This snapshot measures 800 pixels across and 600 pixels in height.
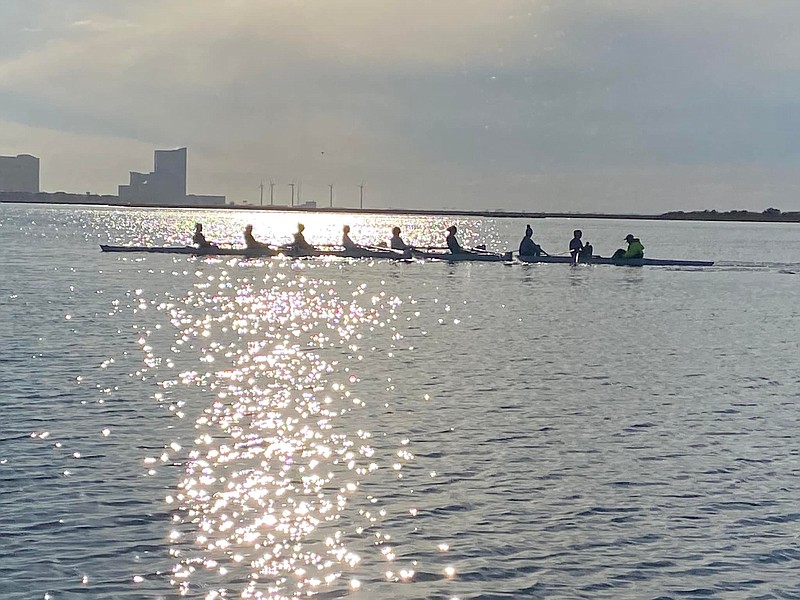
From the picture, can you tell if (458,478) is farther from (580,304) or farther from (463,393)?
(580,304)

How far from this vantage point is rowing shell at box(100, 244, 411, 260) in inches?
2213

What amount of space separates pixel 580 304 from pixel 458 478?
26.4 meters

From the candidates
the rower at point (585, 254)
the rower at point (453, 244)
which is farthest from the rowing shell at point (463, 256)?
the rower at point (585, 254)

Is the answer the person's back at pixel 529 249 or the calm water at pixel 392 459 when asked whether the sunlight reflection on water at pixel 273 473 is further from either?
the person's back at pixel 529 249

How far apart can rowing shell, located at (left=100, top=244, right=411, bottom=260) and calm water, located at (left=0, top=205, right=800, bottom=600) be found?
81.0ft

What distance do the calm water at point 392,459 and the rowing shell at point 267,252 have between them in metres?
24.7

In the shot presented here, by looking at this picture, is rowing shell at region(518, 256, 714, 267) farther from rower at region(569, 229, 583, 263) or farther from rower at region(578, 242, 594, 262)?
rower at region(569, 229, 583, 263)

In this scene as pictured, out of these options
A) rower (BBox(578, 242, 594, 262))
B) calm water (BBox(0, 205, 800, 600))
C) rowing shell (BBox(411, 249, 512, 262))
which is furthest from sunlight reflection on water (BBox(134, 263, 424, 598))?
rower (BBox(578, 242, 594, 262))

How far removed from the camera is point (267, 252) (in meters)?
59.5

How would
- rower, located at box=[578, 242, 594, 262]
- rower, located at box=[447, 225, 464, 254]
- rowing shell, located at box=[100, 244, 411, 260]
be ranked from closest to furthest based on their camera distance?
rower, located at box=[447, 225, 464, 254] < rower, located at box=[578, 242, 594, 262] < rowing shell, located at box=[100, 244, 411, 260]

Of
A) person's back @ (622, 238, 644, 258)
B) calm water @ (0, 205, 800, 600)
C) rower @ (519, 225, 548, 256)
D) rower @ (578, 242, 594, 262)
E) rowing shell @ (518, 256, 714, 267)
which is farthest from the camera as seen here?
rower @ (519, 225, 548, 256)

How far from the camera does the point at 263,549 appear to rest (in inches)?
413

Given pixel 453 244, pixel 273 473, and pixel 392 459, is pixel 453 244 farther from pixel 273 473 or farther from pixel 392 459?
pixel 273 473

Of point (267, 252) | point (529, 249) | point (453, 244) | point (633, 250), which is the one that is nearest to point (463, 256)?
point (453, 244)
